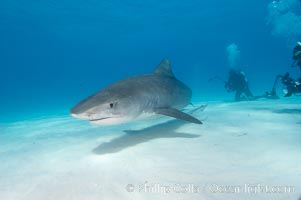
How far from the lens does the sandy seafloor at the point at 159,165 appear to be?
305cm

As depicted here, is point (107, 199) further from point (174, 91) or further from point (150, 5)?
point (150, 5)

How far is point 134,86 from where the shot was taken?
5.48 metres

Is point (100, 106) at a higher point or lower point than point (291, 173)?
higher

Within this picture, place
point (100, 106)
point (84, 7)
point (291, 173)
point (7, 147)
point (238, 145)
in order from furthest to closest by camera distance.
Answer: point (84, 7) < point (7, 147) < point (238, 145) < point (100, 106) < point (291, 173)

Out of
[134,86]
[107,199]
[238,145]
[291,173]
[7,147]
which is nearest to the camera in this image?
[107,199]

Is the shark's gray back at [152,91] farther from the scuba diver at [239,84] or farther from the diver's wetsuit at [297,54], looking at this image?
the scuba diver at [239,84]

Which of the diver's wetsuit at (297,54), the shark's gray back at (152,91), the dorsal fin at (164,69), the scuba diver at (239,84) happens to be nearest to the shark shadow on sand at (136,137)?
the shark's gray back at (152,91)

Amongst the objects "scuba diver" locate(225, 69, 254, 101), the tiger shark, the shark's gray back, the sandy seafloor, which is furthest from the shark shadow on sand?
"scuba diver" locate(225, 69, 254, 101)

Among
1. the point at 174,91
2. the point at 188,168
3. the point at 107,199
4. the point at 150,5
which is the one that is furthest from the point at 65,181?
the point at 150,5

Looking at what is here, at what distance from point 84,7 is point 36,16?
10.3 m

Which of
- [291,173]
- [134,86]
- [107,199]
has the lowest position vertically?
[107,199]

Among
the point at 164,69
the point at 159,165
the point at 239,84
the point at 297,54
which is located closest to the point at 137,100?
the point at 159,165

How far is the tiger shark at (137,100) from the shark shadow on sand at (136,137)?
0.59 metres

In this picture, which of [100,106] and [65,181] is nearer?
[65,181]
